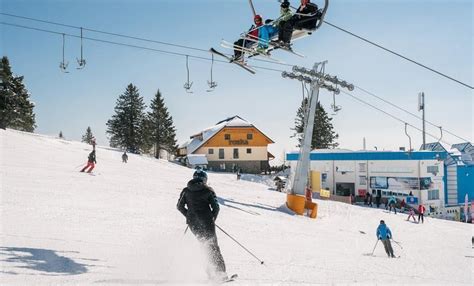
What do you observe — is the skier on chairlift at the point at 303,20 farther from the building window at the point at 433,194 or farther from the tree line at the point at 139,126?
the tree line at the point at 139,126

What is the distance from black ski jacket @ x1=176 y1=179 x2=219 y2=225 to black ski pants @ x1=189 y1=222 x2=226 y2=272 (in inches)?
2.6

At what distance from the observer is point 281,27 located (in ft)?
32.3

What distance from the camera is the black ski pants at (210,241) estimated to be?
228 inches

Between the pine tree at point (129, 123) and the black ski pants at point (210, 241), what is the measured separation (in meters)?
56.0

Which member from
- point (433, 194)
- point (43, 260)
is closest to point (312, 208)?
point (43, 260)

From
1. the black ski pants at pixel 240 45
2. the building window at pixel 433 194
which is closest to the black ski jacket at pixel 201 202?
the black ski pants at pixel 240 45

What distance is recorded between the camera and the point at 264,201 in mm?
22609

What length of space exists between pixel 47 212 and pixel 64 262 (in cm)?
455

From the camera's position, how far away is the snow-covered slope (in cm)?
587

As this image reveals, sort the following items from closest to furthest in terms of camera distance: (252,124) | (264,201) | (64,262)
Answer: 1. (64,262)
2. (264,201)
3. (252,124)

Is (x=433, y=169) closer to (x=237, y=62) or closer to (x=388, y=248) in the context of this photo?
(x=388, y=248)

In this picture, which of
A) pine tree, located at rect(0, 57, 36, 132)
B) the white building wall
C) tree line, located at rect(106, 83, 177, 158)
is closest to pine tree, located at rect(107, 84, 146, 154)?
tree line, located at rect(106, 83, 177, 158)

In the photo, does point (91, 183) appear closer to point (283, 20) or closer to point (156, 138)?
point (283, 20)

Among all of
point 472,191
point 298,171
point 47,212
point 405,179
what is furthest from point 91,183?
point 472,191
